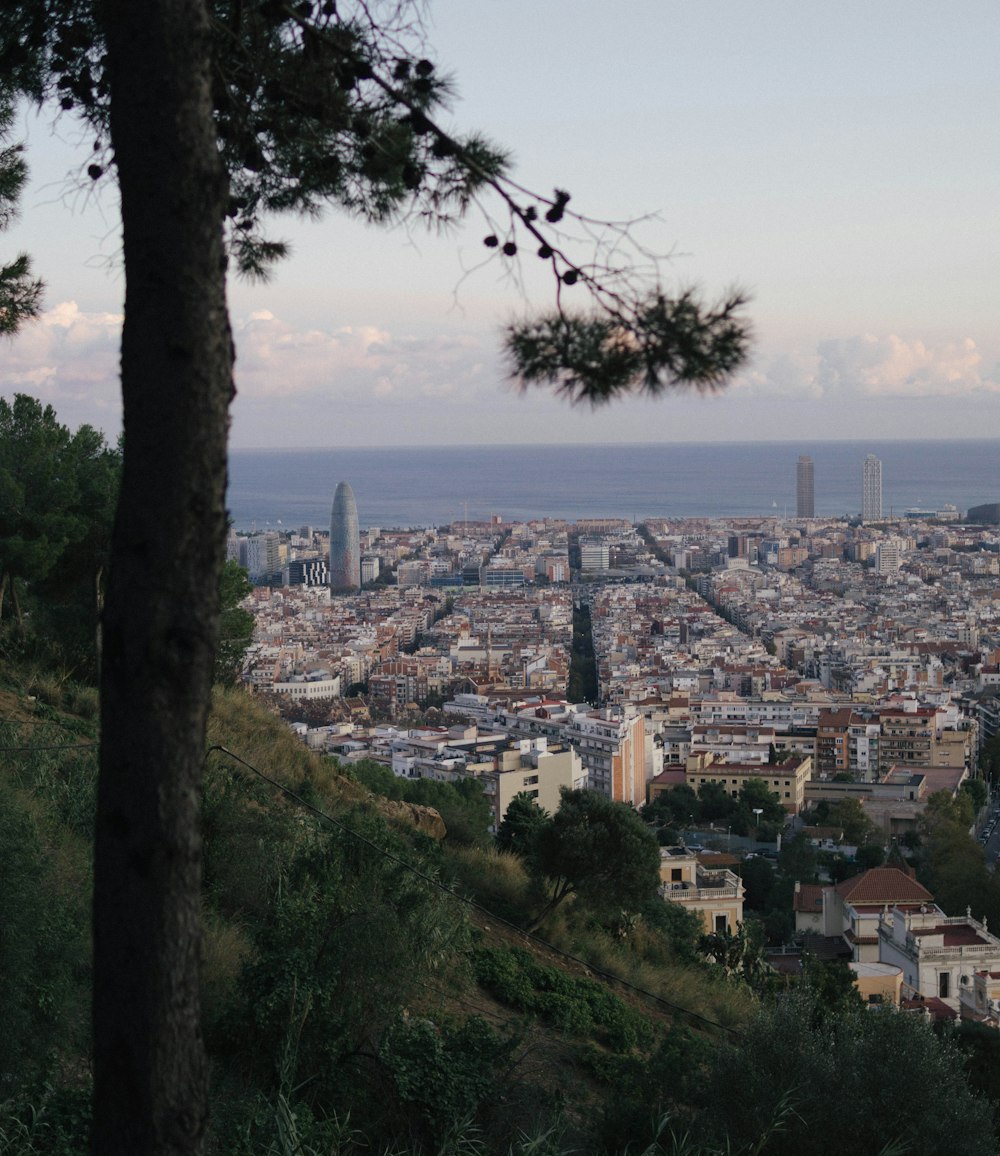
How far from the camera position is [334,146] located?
7.51ft

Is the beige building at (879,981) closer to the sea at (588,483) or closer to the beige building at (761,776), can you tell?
the beige building at (761,776)

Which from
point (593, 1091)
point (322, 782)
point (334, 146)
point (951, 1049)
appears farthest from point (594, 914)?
point (334, 146)

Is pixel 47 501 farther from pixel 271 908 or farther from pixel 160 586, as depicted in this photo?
pixel 160 586

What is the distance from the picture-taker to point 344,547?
2362 inches

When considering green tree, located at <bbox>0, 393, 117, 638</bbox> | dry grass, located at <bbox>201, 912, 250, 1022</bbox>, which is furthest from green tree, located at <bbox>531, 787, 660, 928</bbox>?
green tree, located at <bbox>0, 393, 117, 638</bbox>

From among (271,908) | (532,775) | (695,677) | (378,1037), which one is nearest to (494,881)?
(271,908)

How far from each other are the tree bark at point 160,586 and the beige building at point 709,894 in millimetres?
9157

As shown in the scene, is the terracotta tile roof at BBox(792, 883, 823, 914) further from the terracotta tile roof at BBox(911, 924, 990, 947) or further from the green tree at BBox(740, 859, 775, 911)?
the terracotta tile roof at BBox(911, 924, 990, 947)

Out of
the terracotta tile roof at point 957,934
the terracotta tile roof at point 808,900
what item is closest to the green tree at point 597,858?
the terracotta tile roof at point 957,934

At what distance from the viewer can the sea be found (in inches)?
3605

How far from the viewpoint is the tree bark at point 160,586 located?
1.45 m

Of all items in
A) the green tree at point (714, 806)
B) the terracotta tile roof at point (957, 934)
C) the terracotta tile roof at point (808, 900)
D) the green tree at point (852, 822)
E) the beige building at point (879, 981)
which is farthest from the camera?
the green tree at point (714, 806)

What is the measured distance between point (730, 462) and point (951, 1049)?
469 feet

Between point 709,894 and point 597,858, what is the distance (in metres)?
5.52
